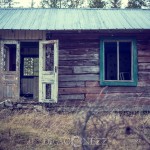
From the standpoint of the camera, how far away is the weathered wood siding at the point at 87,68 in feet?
30.1

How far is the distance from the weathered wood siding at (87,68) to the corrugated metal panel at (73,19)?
1.17 feet

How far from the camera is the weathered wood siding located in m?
9.18

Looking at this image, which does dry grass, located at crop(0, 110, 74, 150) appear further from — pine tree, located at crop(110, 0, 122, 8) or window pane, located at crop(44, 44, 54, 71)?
pine tree, located at crop(110, 0, 122, 8)

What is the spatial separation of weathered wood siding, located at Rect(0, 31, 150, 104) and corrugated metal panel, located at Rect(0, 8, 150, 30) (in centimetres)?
36

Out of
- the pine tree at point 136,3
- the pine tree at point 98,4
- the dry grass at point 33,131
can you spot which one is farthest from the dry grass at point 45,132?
the pine tree at point 136,3

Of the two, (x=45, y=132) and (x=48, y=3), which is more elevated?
(x=48, y=3)

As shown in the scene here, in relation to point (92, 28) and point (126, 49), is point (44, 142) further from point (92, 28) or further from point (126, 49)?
point (126, 49)

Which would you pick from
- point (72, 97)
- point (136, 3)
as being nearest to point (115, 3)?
point (136, 3)

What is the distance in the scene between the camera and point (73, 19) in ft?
33.3

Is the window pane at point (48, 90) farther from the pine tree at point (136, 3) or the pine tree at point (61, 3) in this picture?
the pine tree at point (61, 3)

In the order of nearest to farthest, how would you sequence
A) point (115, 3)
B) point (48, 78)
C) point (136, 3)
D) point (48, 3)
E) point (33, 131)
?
1. point (33, 131)
2. point (48, 78)
3. point (136, 3)
4. point (115, 3)
5. point (48, 3)

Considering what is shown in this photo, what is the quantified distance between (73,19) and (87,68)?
2.16m

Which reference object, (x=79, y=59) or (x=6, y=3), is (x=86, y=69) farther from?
(x=6, y=3)

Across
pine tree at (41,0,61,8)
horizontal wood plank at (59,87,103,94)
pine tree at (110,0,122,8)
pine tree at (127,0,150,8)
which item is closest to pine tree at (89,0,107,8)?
pine tree at (110,0,122,8)
